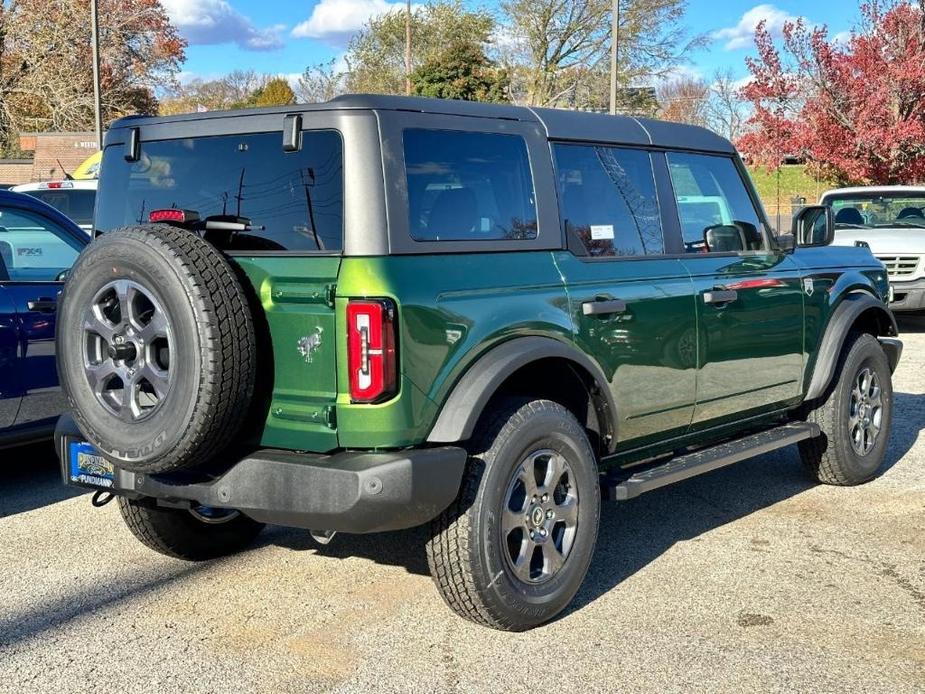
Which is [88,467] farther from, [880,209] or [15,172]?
[15,172]

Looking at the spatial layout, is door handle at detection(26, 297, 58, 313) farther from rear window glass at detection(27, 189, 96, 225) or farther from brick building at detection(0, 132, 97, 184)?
brick building at detection(0, 132, 97, 184)

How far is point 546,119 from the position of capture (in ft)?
15.3

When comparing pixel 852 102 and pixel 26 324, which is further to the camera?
pixel 852 102

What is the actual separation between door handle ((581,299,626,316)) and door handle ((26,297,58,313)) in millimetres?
3060

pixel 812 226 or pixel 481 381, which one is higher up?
pixel 812 226

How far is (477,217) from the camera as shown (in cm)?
423

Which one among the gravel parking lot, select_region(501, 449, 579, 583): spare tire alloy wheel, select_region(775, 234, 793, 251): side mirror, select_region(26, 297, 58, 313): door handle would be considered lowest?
the gravel parking lot

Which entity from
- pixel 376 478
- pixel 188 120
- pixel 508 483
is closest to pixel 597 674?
pixel 508 483

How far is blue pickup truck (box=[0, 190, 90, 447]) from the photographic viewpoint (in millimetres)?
5805

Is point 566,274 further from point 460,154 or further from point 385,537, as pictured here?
point 385,537

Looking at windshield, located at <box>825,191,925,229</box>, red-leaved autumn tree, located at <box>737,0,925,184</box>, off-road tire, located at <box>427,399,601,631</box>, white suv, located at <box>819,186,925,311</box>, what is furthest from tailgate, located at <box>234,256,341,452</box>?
red-leaved autumn tree, located at <box>737,0,925,184</box>

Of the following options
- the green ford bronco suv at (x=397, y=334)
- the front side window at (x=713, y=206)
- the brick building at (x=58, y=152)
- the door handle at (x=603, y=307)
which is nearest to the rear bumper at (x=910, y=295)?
the front side window at (x=713, y=206)

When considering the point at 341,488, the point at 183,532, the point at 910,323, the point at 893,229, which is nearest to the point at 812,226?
the point at 341,488

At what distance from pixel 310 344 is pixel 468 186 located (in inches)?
36.3
